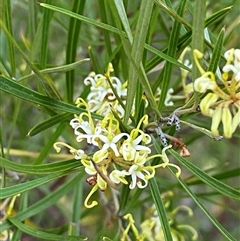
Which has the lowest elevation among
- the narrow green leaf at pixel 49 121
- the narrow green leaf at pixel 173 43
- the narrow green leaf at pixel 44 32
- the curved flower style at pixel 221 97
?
the curved flower style at pixel 221 97

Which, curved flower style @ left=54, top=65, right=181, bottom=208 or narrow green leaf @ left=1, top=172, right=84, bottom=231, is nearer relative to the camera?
curved flower style @ left=54, top=65, right=181, bottom=208

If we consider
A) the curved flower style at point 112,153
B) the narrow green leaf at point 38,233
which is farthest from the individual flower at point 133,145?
the narrow green leaf at point 38,233

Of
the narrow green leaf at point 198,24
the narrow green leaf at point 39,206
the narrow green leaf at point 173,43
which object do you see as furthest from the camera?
the narrow green leaf at point 39,206

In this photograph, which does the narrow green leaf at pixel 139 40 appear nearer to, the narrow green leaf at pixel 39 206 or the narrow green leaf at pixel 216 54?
the narrow green leaf at pixel 216 54

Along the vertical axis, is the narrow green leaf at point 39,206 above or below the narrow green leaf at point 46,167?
above

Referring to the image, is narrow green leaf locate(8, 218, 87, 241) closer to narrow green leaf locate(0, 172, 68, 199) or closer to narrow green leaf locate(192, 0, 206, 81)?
narrow green leaf locate(0, 172, 68, 199)

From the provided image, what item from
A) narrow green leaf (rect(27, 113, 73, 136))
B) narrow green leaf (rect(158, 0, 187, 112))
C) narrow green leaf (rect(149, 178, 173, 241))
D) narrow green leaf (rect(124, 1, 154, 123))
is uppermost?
narrow green leaf (rect(158, 0, 187, 112))

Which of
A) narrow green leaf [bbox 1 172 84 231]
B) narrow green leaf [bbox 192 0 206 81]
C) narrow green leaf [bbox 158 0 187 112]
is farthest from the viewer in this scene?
narrow green leaf [bbox 1 172 84 231]

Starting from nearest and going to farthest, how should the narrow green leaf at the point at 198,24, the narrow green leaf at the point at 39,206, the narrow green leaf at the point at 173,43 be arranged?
the narrow green leaf at the point at 198,24 → the narrow green leaf at the point at 173,43 → the narrow green leaf at the point at 39,206

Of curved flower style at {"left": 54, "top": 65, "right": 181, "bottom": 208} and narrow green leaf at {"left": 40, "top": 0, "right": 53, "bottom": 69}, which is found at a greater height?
narrow green leaf at {"left": 40, "top": 0, "right": 53, "bottom": 69}

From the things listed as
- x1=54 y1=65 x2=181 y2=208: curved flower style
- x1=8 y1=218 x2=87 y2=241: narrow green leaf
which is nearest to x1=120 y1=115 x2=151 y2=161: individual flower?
x1=54 y1=65 x2=181 y2=208: curved flower style

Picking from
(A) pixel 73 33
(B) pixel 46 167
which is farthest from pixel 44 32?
(B) pixel 46 167

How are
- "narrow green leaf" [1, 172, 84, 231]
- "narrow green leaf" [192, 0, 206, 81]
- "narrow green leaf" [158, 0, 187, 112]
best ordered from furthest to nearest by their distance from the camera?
"narrow green leaf" [1, 172, 84, 231]
"narrow green leaf" [158, 0, 187, 112]
"narrow green leaf" [192, 0, 206, 81]
